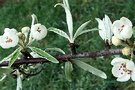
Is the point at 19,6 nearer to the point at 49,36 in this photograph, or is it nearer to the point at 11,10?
the point at 11,10

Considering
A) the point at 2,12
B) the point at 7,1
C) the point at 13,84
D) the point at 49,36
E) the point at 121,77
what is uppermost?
the point at 7,1

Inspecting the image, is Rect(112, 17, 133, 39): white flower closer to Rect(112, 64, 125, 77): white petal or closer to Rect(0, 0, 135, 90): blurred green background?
Rect(112, 64, 125, 77): white petal

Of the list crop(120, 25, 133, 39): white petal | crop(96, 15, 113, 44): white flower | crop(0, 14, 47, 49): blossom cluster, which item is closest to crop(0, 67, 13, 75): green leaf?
crop(0, 14, 47, 49): blossom cluster

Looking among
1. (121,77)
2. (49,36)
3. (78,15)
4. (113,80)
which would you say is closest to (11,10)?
(49,36)

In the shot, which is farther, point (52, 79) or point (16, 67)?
point (52, 79)

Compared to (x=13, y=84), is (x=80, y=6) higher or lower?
higher

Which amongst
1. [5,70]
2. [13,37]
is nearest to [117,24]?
[13,37]
